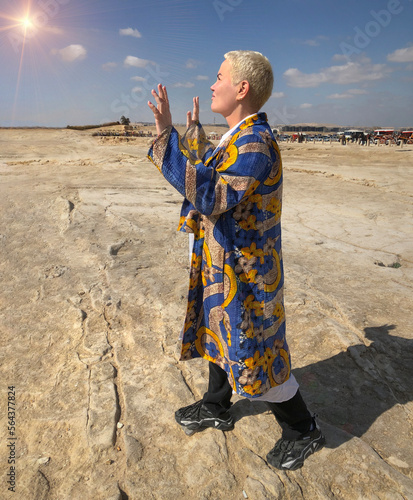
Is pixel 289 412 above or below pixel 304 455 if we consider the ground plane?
above

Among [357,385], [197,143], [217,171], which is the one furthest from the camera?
[357,385]

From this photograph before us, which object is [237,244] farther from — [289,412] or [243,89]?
[289,412]

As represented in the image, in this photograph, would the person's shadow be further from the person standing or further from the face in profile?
the face in profile

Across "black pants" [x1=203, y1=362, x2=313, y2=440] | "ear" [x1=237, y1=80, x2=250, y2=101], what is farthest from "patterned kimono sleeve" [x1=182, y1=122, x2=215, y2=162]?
"black pants" [x1=203, y1=362, x2=313, y2=440]

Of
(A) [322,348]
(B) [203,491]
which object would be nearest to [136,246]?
(A) [322,348]

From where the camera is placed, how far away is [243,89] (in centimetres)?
121

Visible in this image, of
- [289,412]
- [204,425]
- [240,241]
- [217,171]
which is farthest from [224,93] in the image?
[204,425]

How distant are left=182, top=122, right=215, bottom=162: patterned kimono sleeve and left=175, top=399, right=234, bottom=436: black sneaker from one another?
101 centimetres

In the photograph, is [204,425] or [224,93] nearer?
[224,93]

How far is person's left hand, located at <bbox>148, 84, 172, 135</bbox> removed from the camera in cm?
121

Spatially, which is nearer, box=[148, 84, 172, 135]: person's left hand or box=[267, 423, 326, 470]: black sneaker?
box=[148, 84, 172, 135]: person's left hand

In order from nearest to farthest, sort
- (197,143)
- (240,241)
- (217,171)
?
(217,171) < (240,241) < (197,143)

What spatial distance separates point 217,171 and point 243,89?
31cm

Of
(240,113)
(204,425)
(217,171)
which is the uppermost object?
(240,113)
